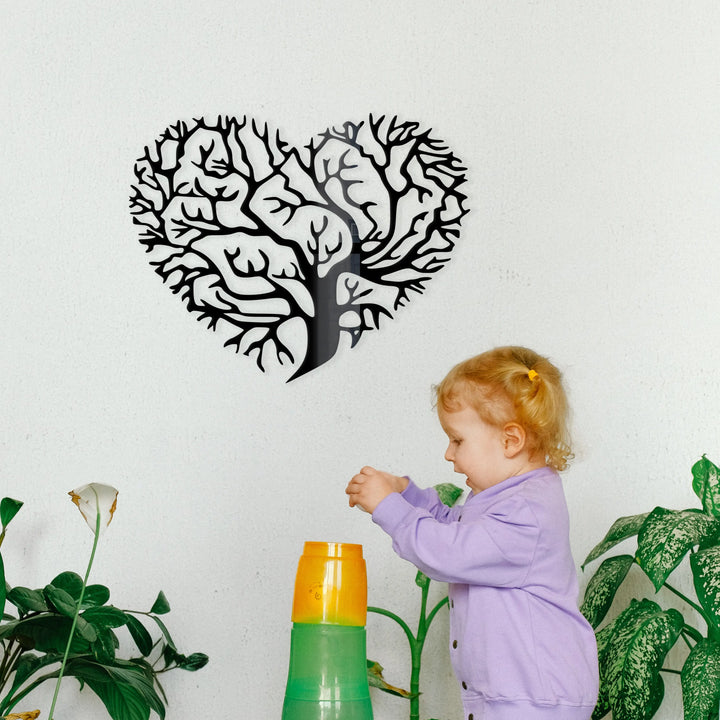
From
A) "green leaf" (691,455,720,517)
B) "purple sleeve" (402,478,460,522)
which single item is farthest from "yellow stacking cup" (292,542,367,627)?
"green leaf" (691,455,720,517)

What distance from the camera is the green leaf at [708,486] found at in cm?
176

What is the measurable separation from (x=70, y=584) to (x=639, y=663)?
1.09 m

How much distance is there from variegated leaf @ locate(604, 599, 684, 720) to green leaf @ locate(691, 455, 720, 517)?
8.6 inches

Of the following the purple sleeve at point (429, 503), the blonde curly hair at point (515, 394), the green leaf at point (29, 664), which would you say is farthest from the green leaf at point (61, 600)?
the blonde curly hair at point (515, 394)

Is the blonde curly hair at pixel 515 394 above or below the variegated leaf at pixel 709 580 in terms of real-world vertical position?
above

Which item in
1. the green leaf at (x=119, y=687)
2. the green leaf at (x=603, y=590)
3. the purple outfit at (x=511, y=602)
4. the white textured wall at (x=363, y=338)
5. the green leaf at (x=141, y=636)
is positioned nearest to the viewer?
the purple outfit at (x=511, y=602)

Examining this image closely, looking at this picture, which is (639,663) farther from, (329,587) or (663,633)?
(329,587)

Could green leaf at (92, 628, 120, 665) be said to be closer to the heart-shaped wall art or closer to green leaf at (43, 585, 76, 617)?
green leaf at (43, 585, 76, 617)

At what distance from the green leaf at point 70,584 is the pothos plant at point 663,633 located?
1.02 metres

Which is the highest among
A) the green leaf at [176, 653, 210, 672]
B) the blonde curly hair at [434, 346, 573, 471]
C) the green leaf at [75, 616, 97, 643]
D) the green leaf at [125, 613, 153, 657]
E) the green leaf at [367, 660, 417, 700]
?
the blonde curly hair at [434, 346, 573, 471]

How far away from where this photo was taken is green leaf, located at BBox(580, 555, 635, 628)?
1.79 metres

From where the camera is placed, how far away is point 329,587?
4.98 feet

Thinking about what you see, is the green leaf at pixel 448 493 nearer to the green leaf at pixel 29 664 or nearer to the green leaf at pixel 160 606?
the green leaf at pixel 160 606

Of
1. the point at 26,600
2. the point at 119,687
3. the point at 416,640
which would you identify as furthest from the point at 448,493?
the point at 26,600
